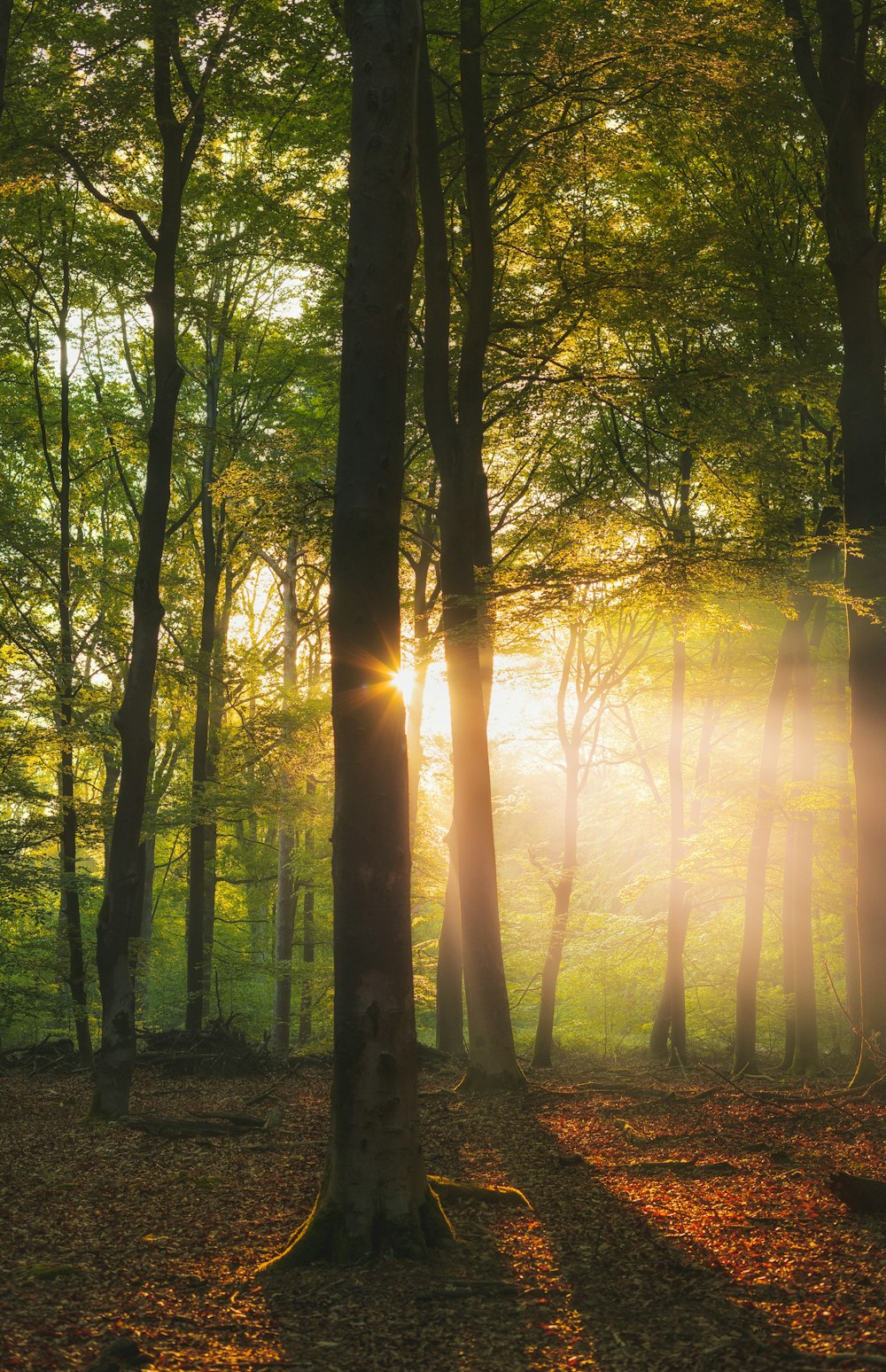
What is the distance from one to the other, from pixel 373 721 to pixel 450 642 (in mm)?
5643

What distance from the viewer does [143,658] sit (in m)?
10.8

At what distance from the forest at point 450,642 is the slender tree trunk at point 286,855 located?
0.12m

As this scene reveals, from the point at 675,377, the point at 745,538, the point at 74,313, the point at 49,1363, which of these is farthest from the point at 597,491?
the point at 49,1363

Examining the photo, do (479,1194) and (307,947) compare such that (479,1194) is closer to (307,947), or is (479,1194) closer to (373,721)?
(373,721)

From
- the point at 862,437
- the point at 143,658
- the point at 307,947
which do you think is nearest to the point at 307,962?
the point at 307,947

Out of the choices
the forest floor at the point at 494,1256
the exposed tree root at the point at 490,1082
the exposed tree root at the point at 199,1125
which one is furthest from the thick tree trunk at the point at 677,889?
the exposed tree root at the point at 199,1125

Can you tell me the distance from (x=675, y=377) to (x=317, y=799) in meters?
10.3

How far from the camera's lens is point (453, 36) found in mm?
11234

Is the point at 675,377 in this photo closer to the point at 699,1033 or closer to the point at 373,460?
the point at 373,460

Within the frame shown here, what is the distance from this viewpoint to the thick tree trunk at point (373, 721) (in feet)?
17.0

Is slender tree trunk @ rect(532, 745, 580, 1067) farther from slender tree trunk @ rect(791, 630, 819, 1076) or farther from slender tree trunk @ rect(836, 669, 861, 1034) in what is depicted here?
slender tree trunk @ rect(836, 669, 861, 1034)

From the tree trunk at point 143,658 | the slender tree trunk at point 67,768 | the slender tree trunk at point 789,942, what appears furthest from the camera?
the slender tree trunk at point 789,942

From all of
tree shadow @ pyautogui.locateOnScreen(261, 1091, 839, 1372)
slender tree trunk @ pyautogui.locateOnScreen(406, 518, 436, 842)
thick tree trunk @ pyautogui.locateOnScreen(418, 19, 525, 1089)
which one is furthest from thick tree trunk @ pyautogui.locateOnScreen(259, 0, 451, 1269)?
slender tree trunk @ pyautogui.locateOnScreen(406, 518, 436, 842)

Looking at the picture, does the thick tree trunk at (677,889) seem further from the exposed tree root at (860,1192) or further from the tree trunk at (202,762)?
the exposed tree root at (860,1192)
